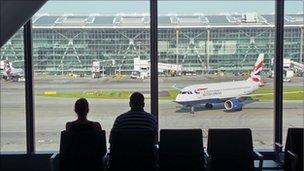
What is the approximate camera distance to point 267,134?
5.66m

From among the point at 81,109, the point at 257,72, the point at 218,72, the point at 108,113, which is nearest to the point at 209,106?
the point at 218,72

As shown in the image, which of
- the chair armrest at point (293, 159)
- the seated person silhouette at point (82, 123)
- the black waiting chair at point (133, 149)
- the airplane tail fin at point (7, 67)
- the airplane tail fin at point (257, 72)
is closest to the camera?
the black waiting chair at point (133, 149)

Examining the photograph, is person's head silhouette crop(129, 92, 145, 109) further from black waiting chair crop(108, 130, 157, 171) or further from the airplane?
the airplane

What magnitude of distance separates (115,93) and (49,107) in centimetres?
83

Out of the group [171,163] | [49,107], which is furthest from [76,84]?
[171,163]

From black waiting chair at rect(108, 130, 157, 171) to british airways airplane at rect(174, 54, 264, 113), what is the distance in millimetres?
1934

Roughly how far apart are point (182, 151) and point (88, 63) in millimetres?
2142

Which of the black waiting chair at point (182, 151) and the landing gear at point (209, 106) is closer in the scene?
the black waiting chair at point (182, 151)

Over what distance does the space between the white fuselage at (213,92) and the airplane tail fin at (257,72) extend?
0.04 m

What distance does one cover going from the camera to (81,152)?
3832 mm

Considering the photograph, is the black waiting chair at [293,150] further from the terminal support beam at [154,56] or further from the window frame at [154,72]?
the terminal support beam at [154,56]

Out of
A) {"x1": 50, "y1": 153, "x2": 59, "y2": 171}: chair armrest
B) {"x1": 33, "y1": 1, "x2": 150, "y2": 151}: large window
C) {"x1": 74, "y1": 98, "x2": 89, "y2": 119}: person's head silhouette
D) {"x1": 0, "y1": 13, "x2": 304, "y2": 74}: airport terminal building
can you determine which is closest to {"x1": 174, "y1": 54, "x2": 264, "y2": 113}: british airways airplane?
{"x1": 0, "y1": 13, "x2": 304, "y2": 74}: airport terminal building

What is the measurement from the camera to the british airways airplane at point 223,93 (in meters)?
5.67

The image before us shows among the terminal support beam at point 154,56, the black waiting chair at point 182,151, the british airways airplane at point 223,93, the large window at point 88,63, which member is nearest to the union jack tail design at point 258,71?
the british airways airplane at point 223,93
